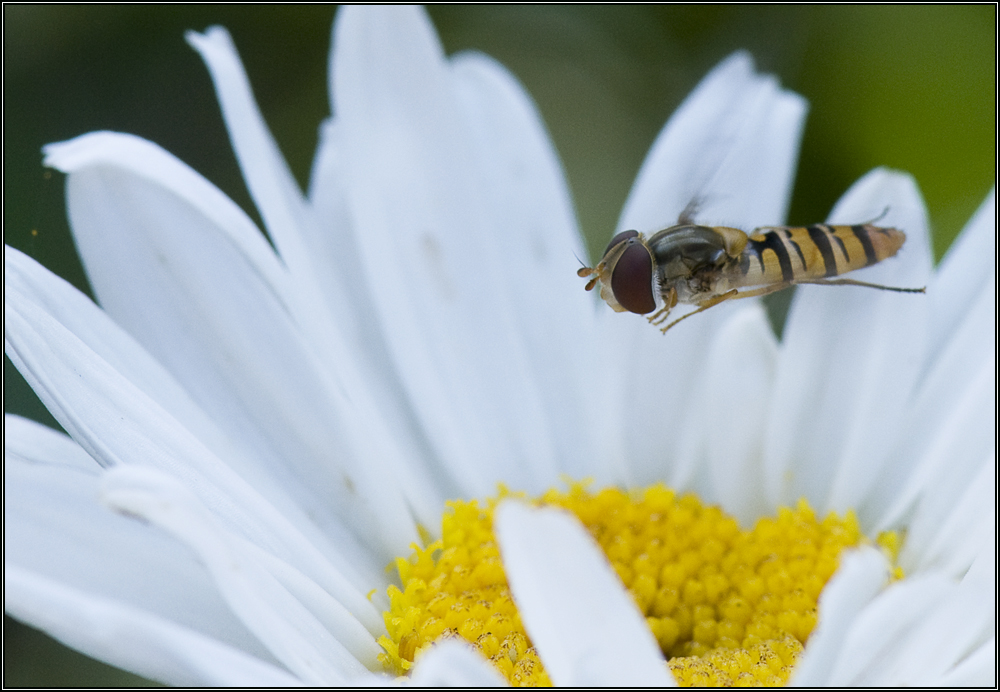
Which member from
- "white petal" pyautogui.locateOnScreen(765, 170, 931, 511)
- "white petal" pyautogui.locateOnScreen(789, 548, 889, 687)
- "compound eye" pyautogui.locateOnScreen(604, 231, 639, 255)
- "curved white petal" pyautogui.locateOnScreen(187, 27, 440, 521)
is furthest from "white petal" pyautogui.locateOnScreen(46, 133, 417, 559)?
"white petal" pyautogui.locateOnScreen(789, 548, 889, 687)

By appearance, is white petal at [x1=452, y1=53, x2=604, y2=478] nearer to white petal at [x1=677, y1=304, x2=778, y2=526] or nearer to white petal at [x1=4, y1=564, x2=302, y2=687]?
white petal at [x1=677, y1=304, x2=778, y2=526]

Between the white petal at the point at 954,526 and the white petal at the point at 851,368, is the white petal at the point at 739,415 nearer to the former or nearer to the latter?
the white petal at the point at 851,368

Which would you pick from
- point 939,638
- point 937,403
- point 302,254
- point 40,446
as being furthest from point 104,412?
point 937,403

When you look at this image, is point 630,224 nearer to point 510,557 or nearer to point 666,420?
point 666,420

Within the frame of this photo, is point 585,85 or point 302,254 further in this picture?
point 585,85

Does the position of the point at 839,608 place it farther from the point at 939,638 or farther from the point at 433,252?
the point at 433,252

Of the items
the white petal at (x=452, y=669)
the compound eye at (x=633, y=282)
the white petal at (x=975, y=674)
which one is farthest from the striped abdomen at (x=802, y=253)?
the white petal at (x=452, y=669)
